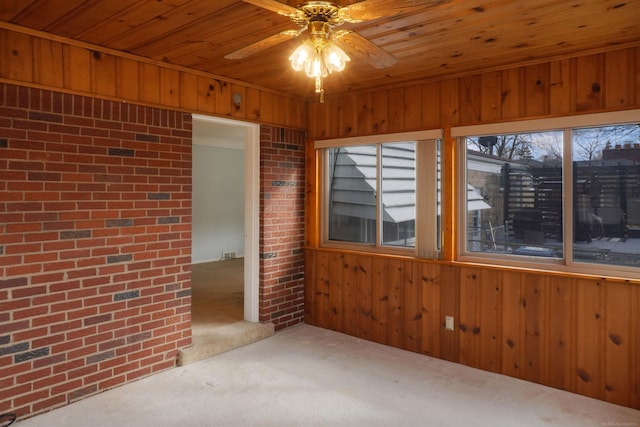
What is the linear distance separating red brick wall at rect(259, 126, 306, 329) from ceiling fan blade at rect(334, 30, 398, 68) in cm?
210

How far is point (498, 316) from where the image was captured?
10.9 ft

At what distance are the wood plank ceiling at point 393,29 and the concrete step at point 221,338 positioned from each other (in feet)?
7.44

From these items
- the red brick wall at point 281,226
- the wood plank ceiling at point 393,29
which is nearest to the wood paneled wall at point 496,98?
the wood plank ceiling at point 393,29

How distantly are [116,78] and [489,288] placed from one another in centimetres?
318

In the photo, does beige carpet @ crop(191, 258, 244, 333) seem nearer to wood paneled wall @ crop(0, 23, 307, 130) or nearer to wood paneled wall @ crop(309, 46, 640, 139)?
wood paneled wall @ crop(0, 23, 307, 130)

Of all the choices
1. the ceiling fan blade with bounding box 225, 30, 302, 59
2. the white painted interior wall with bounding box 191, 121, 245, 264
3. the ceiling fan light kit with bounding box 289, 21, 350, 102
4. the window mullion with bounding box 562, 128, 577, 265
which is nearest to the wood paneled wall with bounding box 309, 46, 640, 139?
the window mullion with bounding box 562, 128, 577, 265

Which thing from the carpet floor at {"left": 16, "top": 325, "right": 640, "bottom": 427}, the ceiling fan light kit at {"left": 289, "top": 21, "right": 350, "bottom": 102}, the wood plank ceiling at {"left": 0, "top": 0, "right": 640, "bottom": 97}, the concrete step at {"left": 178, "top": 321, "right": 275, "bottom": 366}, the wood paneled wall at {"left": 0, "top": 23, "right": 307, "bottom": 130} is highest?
the wood plank ceiling at {"left": 0, "top": 0, "right": 640, "bottom": 97}

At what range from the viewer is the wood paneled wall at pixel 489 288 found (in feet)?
9.39

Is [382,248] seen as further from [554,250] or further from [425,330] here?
[554,250]

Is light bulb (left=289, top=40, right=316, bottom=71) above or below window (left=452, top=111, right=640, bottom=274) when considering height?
above

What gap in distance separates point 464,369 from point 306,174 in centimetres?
238

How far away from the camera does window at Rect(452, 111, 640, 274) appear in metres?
2.88

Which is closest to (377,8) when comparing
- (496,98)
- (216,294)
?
(496,98)

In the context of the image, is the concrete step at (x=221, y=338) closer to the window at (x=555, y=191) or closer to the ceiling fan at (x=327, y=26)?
the window at (x=555, y=191)
